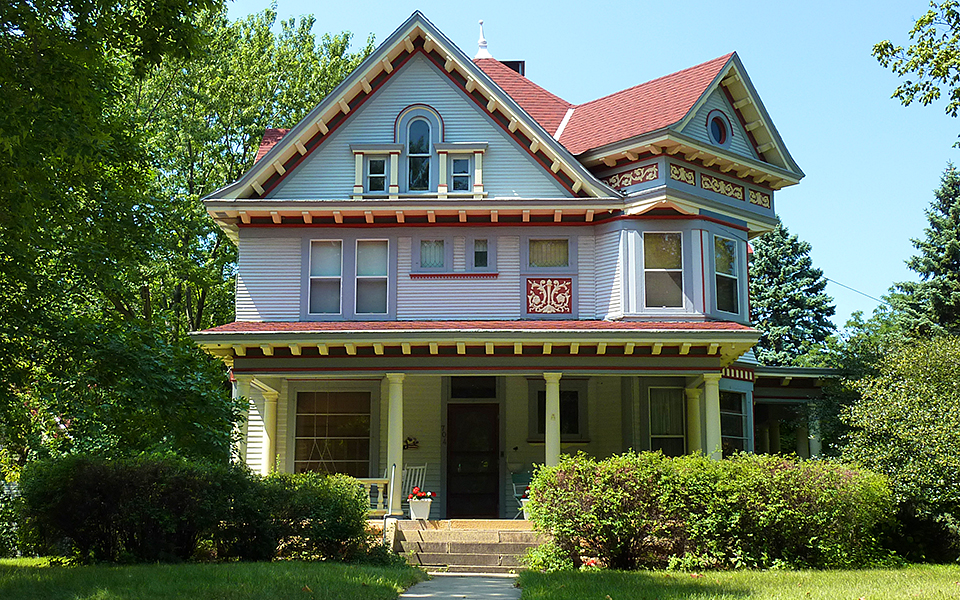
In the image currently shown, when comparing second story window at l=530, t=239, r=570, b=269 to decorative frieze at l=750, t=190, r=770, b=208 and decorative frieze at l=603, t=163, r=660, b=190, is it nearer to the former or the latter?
decorative frieze at l=603, t=163, r=660, b=190

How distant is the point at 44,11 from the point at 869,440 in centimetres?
1412

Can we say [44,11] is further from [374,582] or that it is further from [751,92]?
[751,92]

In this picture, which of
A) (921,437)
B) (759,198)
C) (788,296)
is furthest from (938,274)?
(921,437)

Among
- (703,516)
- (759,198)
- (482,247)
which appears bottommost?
(703,516)

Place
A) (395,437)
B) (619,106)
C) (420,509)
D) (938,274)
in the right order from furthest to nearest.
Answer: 1. (938,274)
2. (619,106)
3. (395,437)
4. (420,509)

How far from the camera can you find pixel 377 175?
19766 mm

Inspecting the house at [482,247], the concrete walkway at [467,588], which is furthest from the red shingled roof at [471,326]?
the concrete walkway at [467,588]

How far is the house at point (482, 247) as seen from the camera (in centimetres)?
1872

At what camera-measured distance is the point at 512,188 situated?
19469 mm

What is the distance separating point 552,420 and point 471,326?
7.96 ft

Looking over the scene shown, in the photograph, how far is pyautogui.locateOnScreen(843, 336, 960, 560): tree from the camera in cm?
1380

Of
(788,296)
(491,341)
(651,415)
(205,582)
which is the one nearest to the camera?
(205,582)

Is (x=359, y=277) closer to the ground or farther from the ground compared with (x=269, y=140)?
closer to the ground

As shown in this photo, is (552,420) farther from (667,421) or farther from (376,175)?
(376,175)
